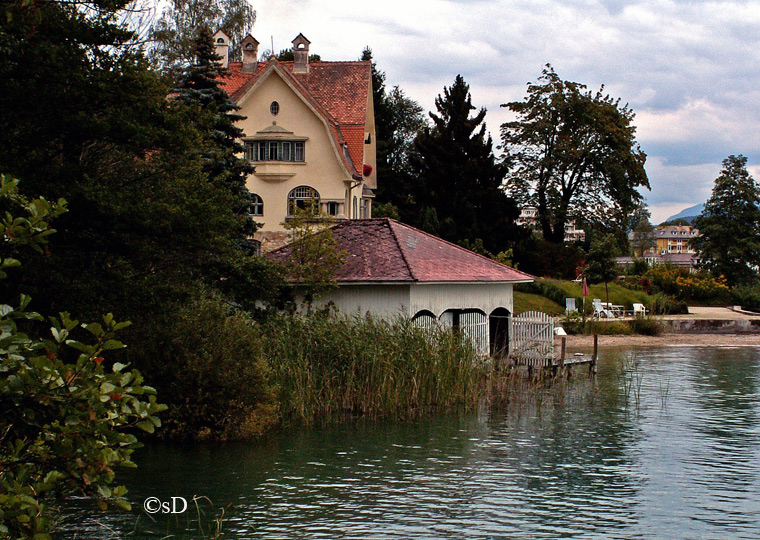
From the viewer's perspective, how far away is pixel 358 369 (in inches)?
848

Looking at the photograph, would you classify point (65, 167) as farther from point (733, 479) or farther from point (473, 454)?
point (733, 479)

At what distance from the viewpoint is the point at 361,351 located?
843 inches

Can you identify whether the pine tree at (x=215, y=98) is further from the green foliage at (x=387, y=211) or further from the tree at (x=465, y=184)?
the tree at (x=465, y=184)

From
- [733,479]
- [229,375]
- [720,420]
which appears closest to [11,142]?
[229,375]

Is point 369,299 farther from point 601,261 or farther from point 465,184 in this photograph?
point 465,184

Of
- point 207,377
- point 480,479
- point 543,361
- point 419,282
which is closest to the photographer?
point 480,479

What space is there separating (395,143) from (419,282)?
49.3m

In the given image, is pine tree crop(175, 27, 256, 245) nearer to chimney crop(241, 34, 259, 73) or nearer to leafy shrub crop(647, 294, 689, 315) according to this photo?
chimney crop(241, 34, 259, 73)

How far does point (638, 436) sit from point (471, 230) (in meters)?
34.6

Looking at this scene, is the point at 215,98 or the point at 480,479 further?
the point at 215,98

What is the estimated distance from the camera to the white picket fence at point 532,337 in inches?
1139

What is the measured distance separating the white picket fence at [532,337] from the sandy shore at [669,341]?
32.8 ft

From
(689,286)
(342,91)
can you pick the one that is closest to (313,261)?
(342,91)

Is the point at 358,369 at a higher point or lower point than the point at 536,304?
lower
